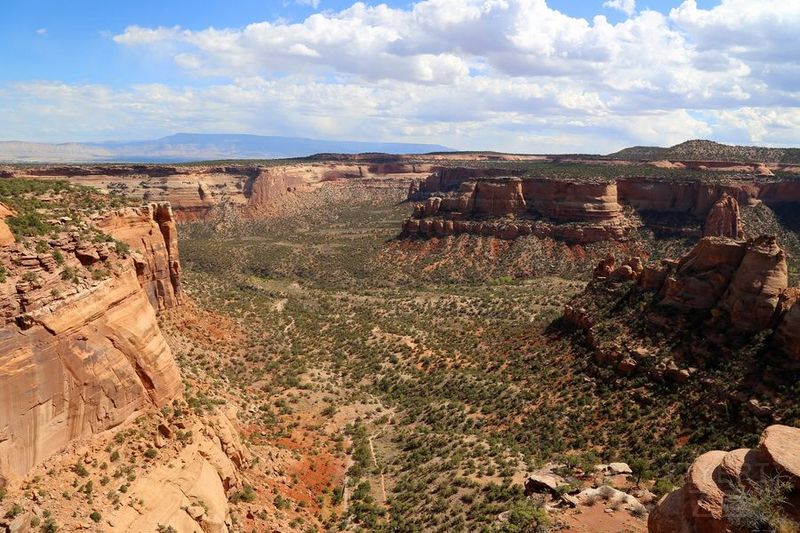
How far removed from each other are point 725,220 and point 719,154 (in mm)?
60704

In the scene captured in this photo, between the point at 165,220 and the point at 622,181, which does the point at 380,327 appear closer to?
the point at 165,220

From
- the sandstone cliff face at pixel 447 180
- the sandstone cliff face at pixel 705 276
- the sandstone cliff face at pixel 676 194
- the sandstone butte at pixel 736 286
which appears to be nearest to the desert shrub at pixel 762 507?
the sandstone butte at pixel 736 286

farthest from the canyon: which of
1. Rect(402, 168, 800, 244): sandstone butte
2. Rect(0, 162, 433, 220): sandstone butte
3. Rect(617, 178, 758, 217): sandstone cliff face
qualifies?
Rect(0, 162, 433, 220): sandstone butte

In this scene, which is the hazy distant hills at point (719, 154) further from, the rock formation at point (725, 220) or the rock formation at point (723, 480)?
the rock formation at point (723, 480)

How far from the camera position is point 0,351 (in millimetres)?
16531

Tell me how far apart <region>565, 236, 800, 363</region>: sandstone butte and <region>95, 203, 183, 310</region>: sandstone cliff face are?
108 ft

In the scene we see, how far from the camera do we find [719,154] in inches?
5103

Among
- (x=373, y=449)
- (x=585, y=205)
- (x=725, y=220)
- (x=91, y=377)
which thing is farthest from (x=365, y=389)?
(x=725, y=220)

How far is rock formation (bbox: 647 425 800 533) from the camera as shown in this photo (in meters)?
13.6

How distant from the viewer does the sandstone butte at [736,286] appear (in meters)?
29.9

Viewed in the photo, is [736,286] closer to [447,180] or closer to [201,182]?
[201,182]

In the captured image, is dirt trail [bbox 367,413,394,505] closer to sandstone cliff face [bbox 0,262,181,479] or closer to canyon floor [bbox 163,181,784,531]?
canyon floor [bbox 163,181,784,531]

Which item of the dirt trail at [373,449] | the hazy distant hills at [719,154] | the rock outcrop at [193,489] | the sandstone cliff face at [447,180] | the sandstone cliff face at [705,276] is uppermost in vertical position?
the hazy distant hills at [719,154]

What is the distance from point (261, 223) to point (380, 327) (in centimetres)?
7933
